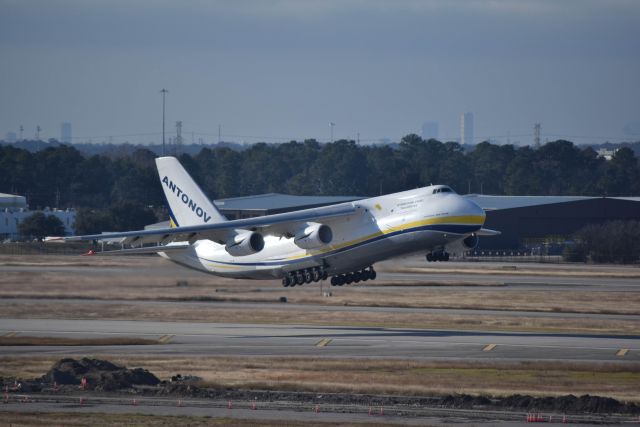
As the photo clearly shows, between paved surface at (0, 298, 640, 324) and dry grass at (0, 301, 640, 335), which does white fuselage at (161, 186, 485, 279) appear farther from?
paved surface at (0, 298, 640, 324)

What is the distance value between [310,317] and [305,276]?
5384mm

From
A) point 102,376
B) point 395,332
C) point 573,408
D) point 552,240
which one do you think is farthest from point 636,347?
point 552,240

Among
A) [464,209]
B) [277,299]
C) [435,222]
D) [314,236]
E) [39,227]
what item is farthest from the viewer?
[39,227]

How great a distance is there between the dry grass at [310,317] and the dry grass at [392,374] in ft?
36.2

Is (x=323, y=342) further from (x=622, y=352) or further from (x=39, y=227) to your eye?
(x=39, y=227)

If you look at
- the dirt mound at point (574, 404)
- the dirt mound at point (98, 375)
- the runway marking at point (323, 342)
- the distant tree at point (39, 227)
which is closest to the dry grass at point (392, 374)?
the dirt mound at point (98, 375)

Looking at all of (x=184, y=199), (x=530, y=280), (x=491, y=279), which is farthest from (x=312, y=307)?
(x=530, y=280)

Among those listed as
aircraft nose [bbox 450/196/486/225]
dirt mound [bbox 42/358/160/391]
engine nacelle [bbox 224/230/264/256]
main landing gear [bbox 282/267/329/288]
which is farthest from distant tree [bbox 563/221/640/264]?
dirt mound [bbox 42/358/160/391]

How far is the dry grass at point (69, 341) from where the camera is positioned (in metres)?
45.1

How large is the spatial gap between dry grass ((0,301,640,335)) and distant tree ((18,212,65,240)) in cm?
4812

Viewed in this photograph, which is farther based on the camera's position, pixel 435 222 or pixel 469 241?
pixel 469 241

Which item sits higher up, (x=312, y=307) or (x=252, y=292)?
(x=252, y=292)

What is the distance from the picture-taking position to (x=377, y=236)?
46625mm

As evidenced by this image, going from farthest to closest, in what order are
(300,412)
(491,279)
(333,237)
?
1. (491,279)
2. (333,237)
3. (300,412)
